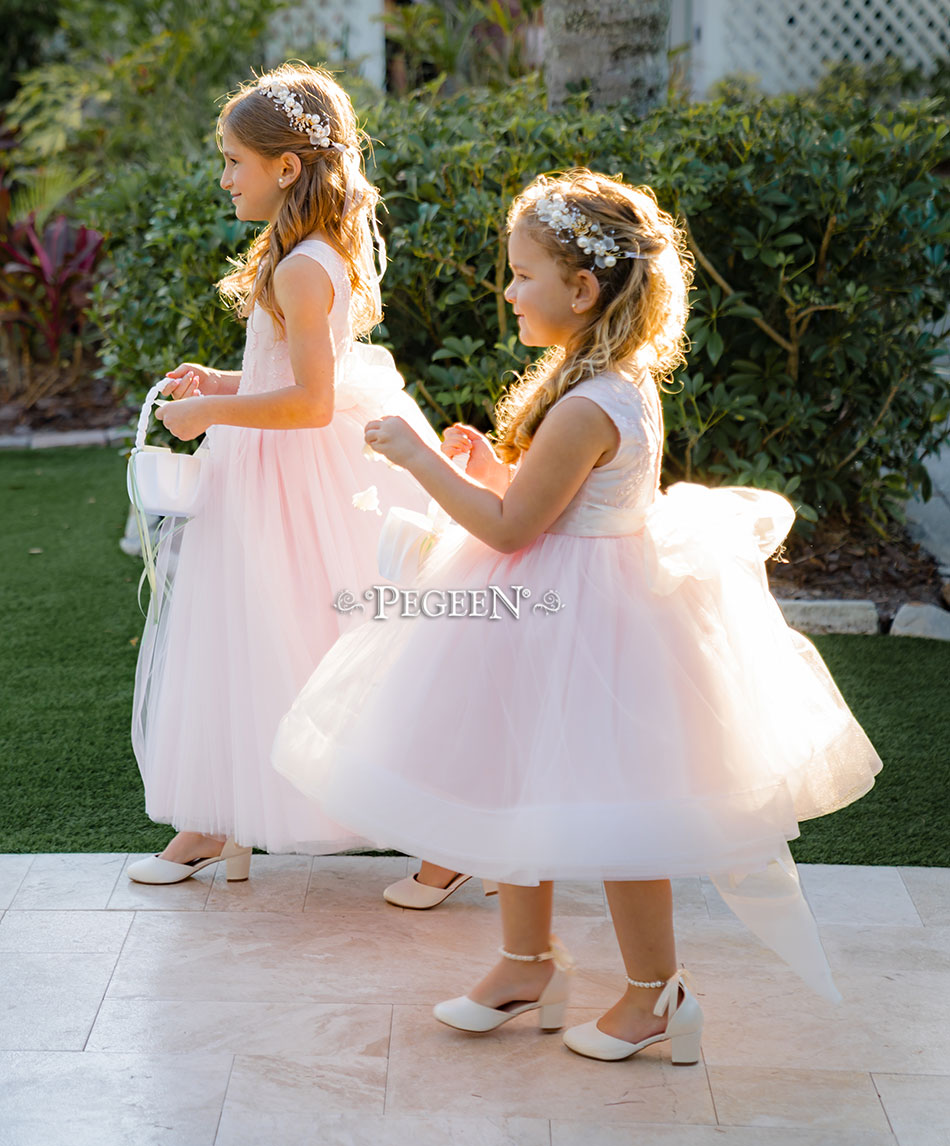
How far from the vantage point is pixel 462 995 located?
7.10ft

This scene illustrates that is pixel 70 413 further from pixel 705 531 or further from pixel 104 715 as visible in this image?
pixel 705 531

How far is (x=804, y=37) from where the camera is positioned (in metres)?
9.96

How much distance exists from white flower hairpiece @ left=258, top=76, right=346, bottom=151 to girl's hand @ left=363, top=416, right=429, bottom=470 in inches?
25.2

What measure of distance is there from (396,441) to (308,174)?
65cm

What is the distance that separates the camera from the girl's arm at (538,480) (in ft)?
6.14

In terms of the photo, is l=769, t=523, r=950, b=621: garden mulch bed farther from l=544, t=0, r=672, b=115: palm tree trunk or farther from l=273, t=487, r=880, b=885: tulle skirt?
l=273, t=487, r=880, b=885: tulle skirt

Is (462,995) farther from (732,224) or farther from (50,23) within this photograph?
(50,23)

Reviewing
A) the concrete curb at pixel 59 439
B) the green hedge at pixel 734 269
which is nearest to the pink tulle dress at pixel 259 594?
the green hedge at pixel 734 269

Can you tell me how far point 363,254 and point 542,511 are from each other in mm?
830

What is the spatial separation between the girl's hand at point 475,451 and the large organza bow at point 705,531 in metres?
0.29

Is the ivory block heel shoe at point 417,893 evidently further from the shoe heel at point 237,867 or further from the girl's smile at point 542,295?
the girl's smile at point 542,295

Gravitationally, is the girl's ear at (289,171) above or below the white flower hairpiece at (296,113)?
below

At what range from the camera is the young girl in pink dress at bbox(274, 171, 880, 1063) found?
183 centimetres

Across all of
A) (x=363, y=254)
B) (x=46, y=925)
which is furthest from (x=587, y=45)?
(x=46, y=925)
